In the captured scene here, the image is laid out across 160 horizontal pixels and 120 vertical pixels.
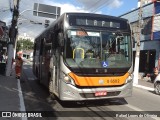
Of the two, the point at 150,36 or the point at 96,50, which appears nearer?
the point at 96,50

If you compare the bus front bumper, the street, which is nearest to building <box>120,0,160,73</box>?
the street

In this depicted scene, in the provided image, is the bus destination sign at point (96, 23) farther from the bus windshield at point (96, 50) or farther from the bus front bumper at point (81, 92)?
the bus front bumper at point (81, 92)

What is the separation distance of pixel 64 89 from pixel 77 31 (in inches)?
75.4

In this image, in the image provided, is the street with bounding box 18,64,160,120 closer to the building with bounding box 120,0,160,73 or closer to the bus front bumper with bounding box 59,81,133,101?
the bus front bumper with bounding box 59,81,133,101

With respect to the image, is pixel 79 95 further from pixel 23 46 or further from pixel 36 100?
pixel 23 46

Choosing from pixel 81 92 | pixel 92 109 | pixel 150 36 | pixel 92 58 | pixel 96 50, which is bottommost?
pixel 92 109

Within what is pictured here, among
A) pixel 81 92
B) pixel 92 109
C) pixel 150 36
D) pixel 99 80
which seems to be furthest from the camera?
pixel 150 36

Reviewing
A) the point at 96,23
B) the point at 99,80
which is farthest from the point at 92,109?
the point at 96,23

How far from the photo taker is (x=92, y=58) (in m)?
10.4

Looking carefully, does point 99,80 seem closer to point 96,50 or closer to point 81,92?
point 81,92

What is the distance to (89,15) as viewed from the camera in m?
11.0

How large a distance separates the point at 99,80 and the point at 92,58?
0.73 m

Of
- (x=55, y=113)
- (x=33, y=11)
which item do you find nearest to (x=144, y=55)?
(x=33, y=11)

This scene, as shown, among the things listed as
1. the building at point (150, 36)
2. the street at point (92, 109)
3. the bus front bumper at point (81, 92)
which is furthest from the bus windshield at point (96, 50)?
the building at point (150, 36)
